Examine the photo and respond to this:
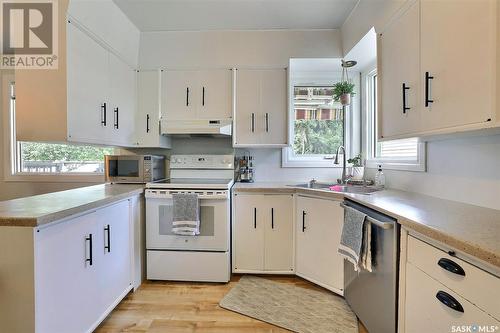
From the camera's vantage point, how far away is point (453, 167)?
1.68 m

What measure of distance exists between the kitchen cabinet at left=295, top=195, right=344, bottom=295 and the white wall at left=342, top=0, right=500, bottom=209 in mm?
630

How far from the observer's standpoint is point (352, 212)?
1786 mm

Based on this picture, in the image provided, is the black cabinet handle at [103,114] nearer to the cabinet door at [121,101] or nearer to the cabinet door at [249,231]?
the cabinet door at [121,101]

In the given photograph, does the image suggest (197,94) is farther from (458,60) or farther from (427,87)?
(458,60)

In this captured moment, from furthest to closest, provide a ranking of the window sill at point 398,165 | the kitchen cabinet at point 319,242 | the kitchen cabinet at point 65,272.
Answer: the kitchen cabinet at point 319,242 < the window sill at point 398,165 < the kitchen cabinet at point 65,272

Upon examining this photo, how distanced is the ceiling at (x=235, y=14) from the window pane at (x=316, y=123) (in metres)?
0.76

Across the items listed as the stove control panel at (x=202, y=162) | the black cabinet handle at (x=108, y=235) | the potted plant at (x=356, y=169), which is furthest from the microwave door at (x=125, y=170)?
the potted plant at (x=356, y=169)

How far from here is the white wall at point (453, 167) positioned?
1.43m

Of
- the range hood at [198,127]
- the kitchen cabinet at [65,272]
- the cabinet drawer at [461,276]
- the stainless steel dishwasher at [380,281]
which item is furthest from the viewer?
the range hood at [198,127]

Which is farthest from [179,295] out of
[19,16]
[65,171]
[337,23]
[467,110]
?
[337,23]

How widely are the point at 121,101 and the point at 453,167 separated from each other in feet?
9.11

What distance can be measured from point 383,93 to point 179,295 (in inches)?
91.3

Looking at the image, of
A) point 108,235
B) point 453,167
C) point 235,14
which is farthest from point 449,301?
point 235,14

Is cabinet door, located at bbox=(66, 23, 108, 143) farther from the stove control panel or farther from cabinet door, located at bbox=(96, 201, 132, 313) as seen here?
the stove control panel
